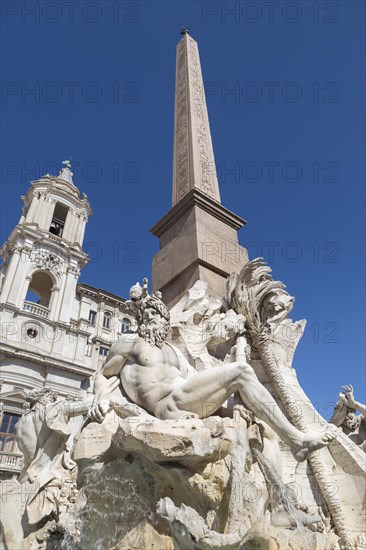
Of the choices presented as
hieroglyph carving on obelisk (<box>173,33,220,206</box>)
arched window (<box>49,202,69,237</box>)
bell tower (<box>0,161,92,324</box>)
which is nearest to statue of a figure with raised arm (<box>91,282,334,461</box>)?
hieroglyph carving on obelisk (<box>173,33,220,206</box>)

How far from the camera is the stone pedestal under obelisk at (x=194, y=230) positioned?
20.2 ft

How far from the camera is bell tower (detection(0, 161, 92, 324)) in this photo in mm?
24031

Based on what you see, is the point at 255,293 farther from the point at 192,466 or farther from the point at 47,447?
the point at 47,447

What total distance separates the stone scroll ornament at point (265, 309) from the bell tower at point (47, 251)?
65.0 ft

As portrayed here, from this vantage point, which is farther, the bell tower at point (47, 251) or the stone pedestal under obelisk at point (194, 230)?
the bell tower at point (47, 251)

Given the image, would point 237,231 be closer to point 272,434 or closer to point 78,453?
point 272,434

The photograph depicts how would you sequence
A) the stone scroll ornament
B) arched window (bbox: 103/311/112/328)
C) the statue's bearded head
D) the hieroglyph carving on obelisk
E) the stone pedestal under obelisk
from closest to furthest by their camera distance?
the statue's bearded head
the stone scroll ornament
the stone pedestal under obelisk
the hieroglyph carving on obelisk
arched window (bbox: 103/311/112/328)

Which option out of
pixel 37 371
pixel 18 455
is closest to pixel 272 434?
pixel 18 455

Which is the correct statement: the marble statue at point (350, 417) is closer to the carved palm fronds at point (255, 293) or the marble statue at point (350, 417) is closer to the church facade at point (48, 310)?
the carved palm fronds at point (255, 293)

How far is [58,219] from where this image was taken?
2941 centimetres

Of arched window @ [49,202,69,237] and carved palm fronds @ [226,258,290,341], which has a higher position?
arched window @ [49,202,69,237]

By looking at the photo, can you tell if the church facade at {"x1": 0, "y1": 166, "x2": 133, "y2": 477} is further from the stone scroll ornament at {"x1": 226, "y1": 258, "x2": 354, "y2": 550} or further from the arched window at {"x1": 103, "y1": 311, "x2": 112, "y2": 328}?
the stone scroll ornament at {"x1": 226, "y1": 258, "x2": 354, "y2": 550}

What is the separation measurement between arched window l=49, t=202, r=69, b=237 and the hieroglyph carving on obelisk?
63.0 feet

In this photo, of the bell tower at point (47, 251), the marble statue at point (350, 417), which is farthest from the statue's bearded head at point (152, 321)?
the bell tower at point (47, 251)
